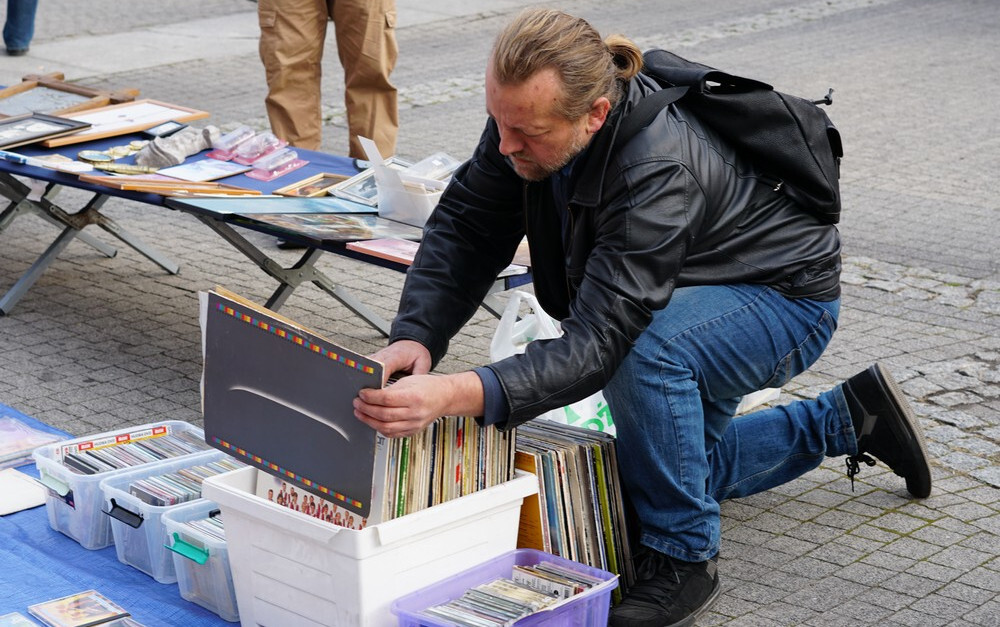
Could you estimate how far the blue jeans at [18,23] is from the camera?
10.2 meters

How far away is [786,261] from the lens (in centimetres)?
304

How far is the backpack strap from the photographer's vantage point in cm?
276

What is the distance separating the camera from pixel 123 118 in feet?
17.1

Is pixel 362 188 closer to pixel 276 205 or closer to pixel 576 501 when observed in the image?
pixel 276 205

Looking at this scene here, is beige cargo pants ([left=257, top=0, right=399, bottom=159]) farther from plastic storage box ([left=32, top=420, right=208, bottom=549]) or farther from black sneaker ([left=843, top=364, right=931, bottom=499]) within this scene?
black sneaker ([left=843, top=364, right=931, bottom=499])

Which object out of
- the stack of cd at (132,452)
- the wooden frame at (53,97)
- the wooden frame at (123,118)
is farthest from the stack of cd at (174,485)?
the wooden frame at (53,97)

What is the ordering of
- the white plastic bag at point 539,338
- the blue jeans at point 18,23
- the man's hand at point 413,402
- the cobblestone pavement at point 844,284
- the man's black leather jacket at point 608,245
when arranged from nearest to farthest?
the man's hand at point 413,402
the man's black leather jacket at point 608,245
the cobblestone pavement at point 844,284
the white plastic bag at point 539,338
the blue jeans at point 18,23

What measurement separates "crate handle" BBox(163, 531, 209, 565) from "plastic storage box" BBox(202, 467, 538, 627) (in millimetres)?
130

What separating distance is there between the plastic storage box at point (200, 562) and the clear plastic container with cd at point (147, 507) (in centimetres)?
5

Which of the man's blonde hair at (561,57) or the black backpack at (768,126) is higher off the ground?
the man's blonde hair at (561,57)

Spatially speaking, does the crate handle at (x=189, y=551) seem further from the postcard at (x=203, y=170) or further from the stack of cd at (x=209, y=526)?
the postcard at (x=203, y=170)

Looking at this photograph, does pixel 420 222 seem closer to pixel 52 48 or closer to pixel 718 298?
pixel 718 298

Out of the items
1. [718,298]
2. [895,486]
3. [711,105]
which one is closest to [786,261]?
[718,298]

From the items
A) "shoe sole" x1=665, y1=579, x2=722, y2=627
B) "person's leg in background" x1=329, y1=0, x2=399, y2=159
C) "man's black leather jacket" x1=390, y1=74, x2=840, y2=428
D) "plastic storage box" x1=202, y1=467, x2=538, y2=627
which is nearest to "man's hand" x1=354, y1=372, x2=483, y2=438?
"man's black leather jacket" x1=390, y1=74, x2=840, y2=428
